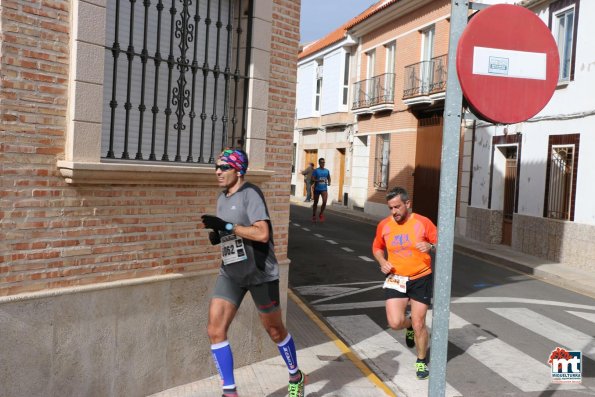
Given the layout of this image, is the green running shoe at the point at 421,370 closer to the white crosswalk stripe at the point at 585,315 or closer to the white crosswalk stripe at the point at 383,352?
the white crosswalk stripe at the point at 383,352

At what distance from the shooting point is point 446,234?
3.30 meters

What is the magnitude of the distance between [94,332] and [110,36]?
225 cm

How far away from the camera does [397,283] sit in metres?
6.70

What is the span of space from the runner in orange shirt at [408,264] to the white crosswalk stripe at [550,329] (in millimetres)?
2219

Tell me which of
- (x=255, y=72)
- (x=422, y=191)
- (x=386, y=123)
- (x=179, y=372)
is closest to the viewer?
(x=179, y=372)

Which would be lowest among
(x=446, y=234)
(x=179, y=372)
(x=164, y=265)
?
(x=179, y=372)

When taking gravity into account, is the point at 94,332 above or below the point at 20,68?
below

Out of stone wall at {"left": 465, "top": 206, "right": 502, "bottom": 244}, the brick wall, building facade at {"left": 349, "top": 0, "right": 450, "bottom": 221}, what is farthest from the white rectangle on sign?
building facade at {"left": 349, "top": 0, "right": 450, "bottom": 221}

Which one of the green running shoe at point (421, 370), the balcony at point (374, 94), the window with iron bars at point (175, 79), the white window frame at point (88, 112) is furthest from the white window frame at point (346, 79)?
the white window frame at point (88, 112)

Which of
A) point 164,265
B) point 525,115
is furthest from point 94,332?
point 525,115

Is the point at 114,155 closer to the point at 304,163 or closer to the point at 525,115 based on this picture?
the point at 525,115

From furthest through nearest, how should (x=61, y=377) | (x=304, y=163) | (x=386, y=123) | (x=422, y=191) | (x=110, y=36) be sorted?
(x=304, y=163)
(x=386, y=123)
(x=422, y=191)
(x=110, y=36)
(x=61, y=377)

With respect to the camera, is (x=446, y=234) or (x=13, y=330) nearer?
(x=446, y=234)

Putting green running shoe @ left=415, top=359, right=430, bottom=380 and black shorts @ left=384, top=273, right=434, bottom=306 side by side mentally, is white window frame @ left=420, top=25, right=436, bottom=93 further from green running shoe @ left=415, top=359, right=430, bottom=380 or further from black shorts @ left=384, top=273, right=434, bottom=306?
green running shoe @ left=415, top=359, right=430, bottom=380
